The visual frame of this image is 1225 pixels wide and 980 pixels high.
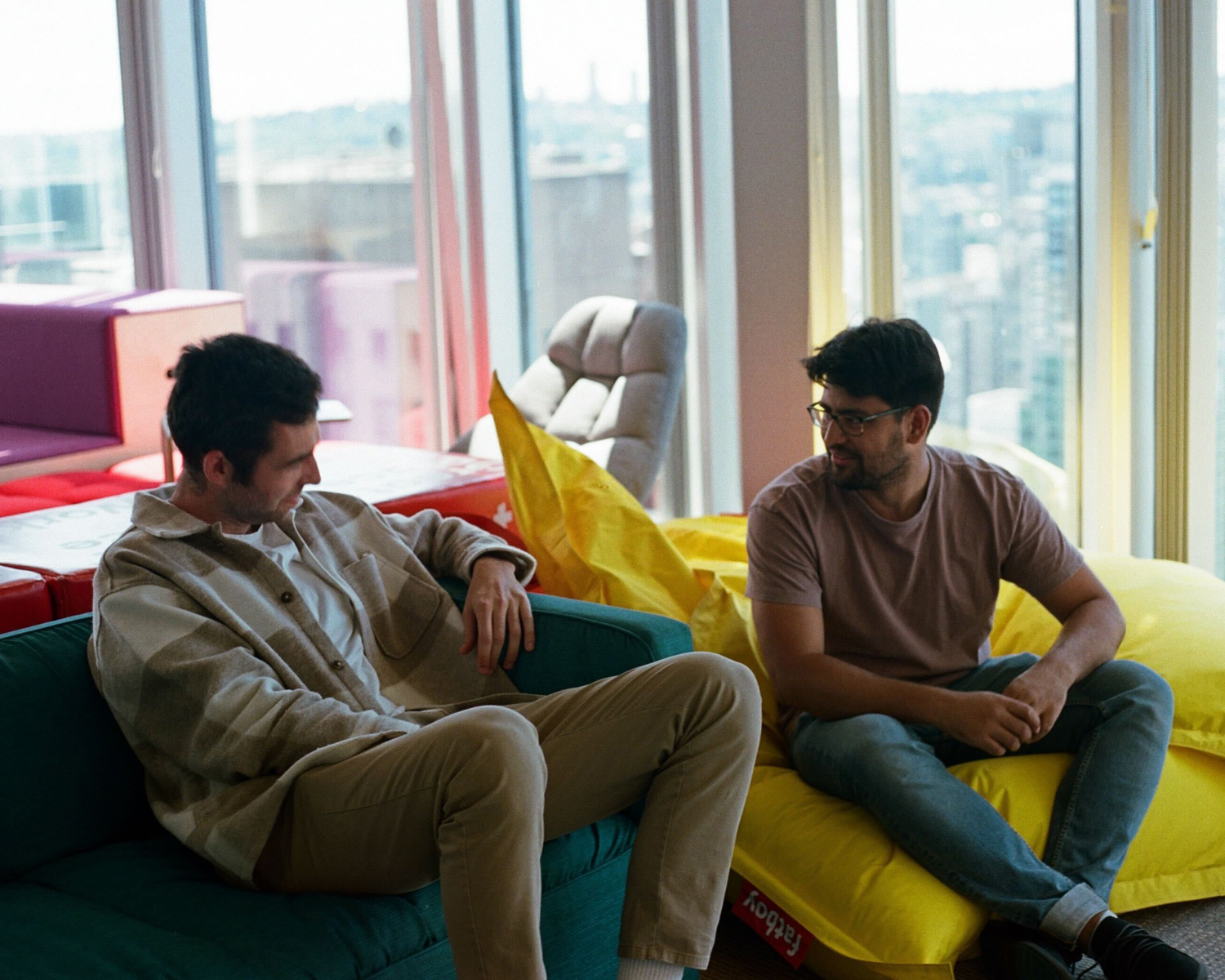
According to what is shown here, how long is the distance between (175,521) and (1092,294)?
2.64 meters

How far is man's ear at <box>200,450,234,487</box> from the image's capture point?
1882 mm

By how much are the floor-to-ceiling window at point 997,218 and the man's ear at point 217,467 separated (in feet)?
8.44

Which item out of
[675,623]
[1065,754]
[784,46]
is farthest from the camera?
[784,46]

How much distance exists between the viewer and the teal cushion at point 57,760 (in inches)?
70.6

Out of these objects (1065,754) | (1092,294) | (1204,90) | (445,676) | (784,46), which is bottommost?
(1065,754)

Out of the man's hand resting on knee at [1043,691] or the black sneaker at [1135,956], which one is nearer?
the black sneaker at [1135,956]

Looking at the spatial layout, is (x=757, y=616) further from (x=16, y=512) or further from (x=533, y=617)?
(x=16, y=512)

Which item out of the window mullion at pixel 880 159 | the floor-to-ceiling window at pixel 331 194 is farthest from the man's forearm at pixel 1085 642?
the floor-to-ceiling window at pixel 331 194

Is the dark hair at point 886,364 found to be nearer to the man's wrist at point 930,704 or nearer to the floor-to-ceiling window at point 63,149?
the man's wrist at point 930,704

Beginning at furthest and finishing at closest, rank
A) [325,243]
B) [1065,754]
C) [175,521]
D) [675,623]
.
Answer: [325,243] < [1065,754] < [675,623] < [175,521]

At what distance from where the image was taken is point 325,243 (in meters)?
5.57

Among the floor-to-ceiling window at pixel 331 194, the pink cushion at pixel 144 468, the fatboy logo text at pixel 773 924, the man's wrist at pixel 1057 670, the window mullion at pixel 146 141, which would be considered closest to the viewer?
the fatboy logo text at pixel 773 924

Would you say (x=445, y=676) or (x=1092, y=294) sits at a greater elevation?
(x=1092, y=294)

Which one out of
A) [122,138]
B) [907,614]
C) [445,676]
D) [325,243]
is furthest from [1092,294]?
[122,138]
